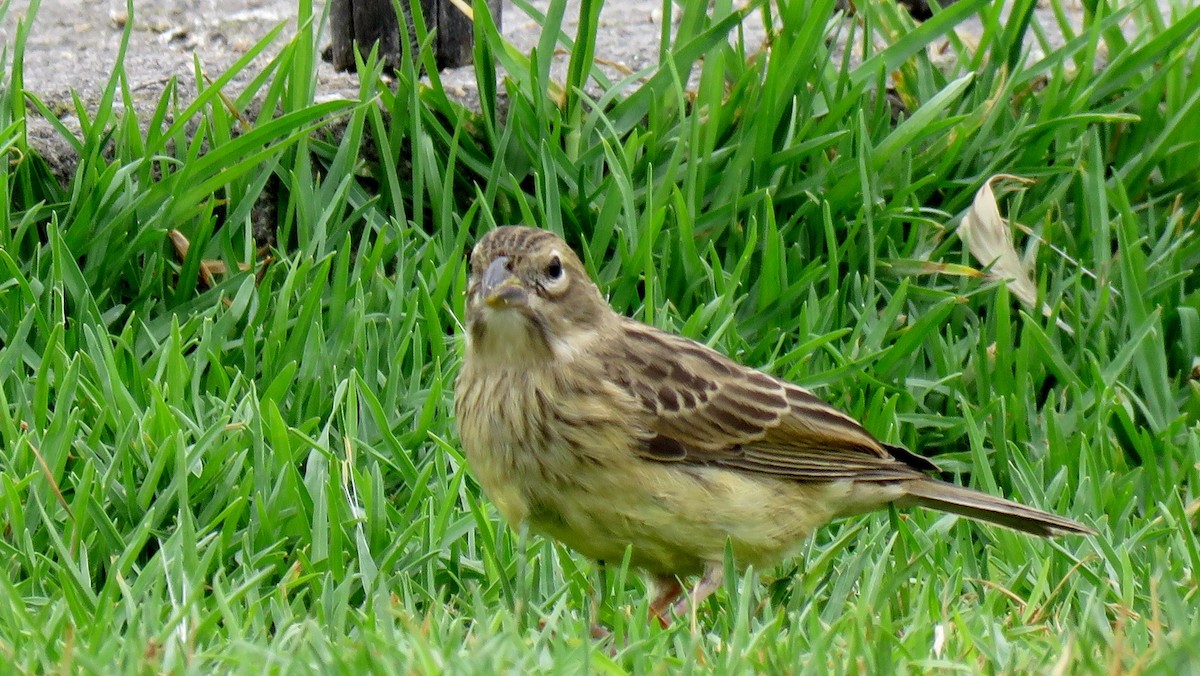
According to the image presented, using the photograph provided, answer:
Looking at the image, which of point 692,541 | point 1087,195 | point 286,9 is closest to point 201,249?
point 286,9

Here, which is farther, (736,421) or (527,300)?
(736,421)

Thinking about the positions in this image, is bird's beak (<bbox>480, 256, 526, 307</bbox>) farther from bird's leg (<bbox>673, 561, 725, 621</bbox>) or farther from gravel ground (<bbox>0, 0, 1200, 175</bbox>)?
gravel ground (<bbox>0, 0, 1200, 175</bbox>)

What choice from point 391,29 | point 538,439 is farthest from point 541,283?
point 391,29

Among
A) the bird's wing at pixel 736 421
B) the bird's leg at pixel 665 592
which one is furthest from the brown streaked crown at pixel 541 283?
the bird's leg at pixel 665 592

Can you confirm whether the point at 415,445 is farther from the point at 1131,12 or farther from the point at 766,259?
the point at 1131,12

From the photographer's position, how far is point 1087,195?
6789 mm

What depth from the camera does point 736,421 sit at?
16.9 ft

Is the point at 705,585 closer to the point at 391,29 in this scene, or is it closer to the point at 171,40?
the point at 391,29

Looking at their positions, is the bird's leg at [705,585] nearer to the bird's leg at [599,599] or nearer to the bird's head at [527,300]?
the bird's leg at [599,599]

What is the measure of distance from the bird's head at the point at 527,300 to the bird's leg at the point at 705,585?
0.70 meters

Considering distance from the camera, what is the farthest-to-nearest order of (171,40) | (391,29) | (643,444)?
(171,40)
(391,29)
(643,444)

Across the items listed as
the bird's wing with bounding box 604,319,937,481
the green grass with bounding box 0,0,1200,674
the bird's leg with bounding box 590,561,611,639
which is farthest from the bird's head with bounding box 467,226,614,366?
the bird's leg with bounding box 590,561,611,639

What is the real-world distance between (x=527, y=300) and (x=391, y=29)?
232 cm

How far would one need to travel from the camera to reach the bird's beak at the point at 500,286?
4.63m
